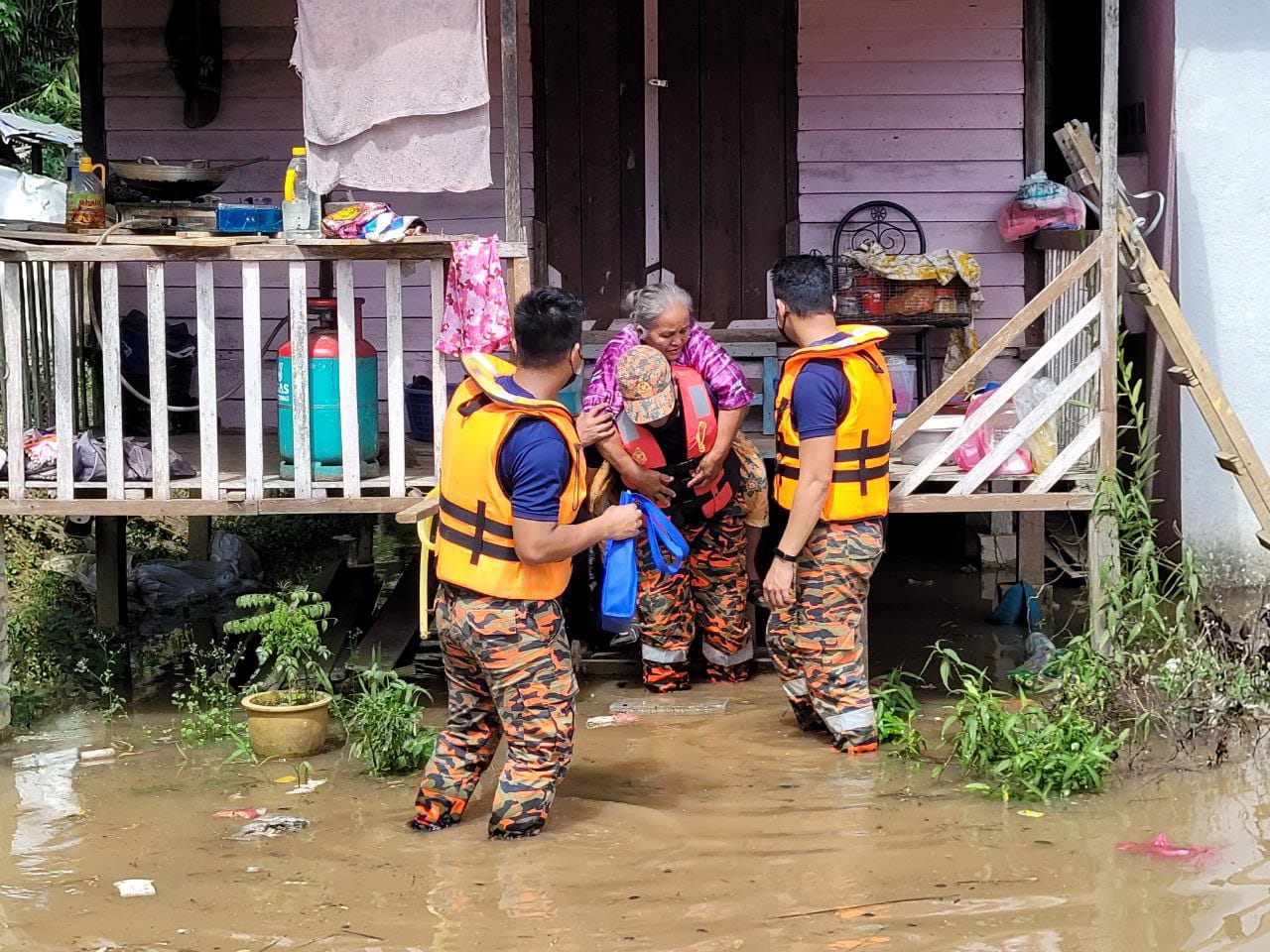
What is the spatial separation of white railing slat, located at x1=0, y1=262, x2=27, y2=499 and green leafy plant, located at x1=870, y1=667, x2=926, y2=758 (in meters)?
3.73

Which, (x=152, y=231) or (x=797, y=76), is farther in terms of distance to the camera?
(x=797, y=76)

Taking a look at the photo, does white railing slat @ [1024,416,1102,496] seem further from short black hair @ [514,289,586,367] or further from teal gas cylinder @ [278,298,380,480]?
teal gas cylinder @ [278,298,380,480]

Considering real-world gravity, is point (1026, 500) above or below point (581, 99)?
below

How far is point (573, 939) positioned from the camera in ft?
14.5

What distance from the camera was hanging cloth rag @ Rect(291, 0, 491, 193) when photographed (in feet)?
20.9

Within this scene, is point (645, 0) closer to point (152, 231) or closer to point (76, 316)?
point (152, 231)

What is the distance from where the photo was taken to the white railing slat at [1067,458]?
259 inches

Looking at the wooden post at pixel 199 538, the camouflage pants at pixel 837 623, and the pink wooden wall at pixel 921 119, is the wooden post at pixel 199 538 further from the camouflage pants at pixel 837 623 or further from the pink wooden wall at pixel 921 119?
the camouflage pants at pixel 837 623

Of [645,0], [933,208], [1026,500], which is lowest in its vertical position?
[1026,500]

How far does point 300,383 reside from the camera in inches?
254

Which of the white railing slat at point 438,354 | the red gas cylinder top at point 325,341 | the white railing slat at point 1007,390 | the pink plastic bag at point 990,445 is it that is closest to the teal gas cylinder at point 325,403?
the red gas cylinder top at point 325,341

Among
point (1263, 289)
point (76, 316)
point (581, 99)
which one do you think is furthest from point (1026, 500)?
point (76, 316)

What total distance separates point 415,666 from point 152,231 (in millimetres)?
2557

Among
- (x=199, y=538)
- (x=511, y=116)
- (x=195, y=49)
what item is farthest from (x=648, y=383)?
(x=199, y=538)
